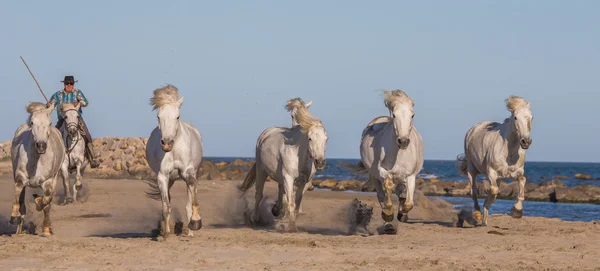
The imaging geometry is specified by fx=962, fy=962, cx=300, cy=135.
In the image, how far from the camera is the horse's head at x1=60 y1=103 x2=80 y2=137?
17516 mm

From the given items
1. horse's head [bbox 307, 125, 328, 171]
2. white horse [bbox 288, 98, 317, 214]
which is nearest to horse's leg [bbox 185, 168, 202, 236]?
horse's head [bbox 307, 125, 328, 171]

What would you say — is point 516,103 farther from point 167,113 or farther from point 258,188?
point 167,113

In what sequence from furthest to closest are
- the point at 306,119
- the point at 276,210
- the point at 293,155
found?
the point at 276,210 < the point at 293,155 < the point at 306,119

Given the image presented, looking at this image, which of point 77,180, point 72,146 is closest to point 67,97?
point 72,146

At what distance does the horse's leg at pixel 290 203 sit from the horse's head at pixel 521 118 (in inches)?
149

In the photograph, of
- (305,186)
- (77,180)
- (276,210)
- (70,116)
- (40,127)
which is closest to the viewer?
(40,127)

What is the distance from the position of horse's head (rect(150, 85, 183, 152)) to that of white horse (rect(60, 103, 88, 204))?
472cm

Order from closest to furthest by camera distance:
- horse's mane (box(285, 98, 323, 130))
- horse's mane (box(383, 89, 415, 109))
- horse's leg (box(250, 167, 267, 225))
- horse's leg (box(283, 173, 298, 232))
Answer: horse's mane (box(383, 89, 415, 109)) → horse's mane (box(285, 98, 323, 130)) → horse's leg (box(283, 173, 298, 232)) → horse's leg (box(250, 167, 267, 225))

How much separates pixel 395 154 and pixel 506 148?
9.28 ft

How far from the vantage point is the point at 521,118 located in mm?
15430

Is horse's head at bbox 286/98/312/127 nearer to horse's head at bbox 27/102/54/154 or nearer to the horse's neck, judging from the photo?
the horse's neck

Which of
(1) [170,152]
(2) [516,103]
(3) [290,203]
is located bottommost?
(3) [290,203]

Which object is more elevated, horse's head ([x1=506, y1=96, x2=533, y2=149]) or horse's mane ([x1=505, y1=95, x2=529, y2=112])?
horse's mane ([x1=505, y1=95, x2=529, y2=112])

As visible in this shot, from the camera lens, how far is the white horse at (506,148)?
50.7 ft
